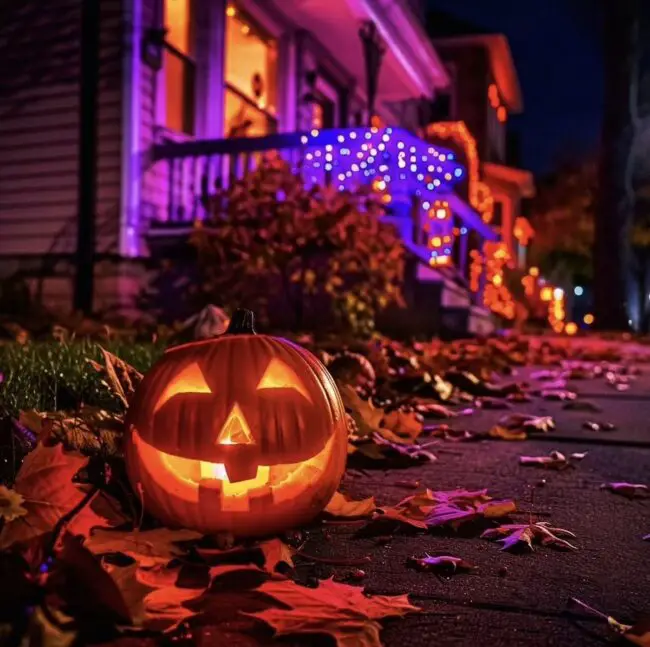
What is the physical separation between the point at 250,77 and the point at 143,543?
10.0 meters

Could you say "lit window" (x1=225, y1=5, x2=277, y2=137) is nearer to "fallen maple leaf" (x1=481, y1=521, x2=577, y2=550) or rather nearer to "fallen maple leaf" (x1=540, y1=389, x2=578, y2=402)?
"fallen maple leaf" (x1=540, y1=389, x2=578, y2=402)

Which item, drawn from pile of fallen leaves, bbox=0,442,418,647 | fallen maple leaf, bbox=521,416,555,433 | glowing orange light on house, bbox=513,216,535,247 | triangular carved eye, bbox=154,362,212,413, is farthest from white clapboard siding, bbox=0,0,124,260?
glowing orange light on house, bbox=513,216,535,247

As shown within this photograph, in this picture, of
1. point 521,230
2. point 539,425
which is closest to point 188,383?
point 539,425

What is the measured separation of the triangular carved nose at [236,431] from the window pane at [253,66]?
8.97m

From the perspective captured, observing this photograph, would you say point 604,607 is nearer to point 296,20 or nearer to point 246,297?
point 246,297

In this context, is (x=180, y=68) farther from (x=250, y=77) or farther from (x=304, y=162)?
(x=250, y=77)

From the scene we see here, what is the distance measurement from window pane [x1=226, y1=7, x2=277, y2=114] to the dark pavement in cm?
834

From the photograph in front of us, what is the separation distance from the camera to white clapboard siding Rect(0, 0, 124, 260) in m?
7.88

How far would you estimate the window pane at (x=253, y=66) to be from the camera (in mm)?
Answer: 10359

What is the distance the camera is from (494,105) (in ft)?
87.0

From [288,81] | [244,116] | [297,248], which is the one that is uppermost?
[288,81]

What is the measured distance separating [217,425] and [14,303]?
6432mm

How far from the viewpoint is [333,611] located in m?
1.49

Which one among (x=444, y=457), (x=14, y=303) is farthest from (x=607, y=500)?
(x=14, y=303)
